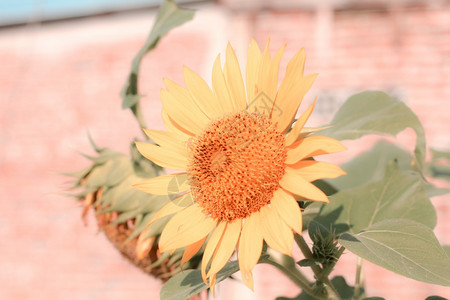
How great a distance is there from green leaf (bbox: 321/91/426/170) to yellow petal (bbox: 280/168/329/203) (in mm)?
140

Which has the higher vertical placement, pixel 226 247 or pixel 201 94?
pixel 201 94

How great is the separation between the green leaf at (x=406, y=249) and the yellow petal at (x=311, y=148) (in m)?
0.06

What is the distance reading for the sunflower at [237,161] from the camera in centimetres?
33

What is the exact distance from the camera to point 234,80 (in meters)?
0.40

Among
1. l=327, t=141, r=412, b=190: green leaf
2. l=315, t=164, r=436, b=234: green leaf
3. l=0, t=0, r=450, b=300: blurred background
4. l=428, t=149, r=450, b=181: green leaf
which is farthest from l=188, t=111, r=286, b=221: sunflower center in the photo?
l=0, t=0, r=450, b=300: blurred background

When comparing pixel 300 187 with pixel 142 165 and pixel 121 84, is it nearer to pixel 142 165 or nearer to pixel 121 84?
pixel 142 165

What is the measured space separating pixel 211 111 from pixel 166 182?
0.22 feet

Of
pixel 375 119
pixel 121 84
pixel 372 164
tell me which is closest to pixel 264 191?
pixel 375 119

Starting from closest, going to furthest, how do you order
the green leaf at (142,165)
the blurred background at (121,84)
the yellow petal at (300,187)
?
the yellow petal at (300,187) < the green leaf at (142,165) < the blurred background at (121,84)

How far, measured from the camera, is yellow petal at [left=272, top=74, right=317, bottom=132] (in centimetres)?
35

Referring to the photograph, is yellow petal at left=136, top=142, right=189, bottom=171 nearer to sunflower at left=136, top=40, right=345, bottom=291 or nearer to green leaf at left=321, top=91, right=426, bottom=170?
sunflower at left=136, top=40, right=345, bottom=291

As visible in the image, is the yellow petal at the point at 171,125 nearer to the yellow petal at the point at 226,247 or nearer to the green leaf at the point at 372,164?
the yellow petal at the point at 226,247

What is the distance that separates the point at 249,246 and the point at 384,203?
0.67ft

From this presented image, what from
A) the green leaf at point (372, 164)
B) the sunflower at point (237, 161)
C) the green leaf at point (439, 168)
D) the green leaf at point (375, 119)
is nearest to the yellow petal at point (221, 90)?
the sunflower at point (237, 161)
